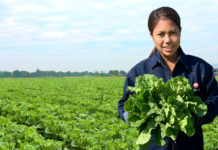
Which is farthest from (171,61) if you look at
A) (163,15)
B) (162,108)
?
(162,108)

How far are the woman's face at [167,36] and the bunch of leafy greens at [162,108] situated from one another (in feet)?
1.02

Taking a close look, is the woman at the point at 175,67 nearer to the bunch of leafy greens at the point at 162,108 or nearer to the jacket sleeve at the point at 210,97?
the jacket sleeve at the point at 210,97

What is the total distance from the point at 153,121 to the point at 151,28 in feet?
2.65

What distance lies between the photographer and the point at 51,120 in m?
6.89

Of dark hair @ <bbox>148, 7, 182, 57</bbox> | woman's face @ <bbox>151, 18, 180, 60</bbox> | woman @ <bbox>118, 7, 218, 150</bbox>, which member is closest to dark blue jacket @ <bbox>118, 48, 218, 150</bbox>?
woman @ <bbox>118, 7, 218, 150</bbox>

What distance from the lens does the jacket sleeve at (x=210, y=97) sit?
183 centimetres

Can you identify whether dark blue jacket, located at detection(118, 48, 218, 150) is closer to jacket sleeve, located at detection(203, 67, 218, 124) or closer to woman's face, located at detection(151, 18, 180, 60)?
jacket sleeve, located at detection(203, 67, 218, 124)

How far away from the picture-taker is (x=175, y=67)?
2.05 metres

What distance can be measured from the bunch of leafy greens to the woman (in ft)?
0.55

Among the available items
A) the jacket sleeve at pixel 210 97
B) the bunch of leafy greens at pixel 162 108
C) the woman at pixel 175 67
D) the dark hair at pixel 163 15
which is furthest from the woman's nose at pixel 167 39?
the jacket sleeve at pixel 210 97

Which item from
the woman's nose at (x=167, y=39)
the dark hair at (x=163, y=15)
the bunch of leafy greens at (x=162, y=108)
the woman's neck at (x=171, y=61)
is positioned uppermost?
the dark hair at (x=163, y=15)

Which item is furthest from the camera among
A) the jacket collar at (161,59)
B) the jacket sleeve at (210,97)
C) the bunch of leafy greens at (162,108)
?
the jacket collar at (161,59)

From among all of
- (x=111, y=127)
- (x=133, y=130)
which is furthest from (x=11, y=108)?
(x=133, y=130)

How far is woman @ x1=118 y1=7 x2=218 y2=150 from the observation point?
1.89 meters
